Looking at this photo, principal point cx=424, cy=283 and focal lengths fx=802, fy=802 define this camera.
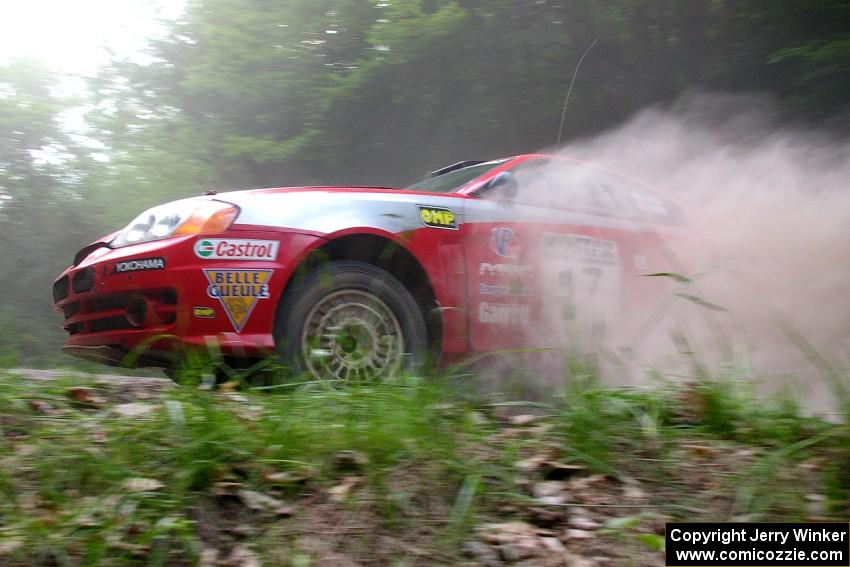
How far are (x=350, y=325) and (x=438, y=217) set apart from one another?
0.85m

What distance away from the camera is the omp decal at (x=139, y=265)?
3.77 metres

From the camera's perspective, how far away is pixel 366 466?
2.60 m

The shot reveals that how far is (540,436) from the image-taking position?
2.90 meters

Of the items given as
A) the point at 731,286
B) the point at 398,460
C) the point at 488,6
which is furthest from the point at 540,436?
the point at 488,6

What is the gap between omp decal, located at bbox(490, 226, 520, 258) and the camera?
445 cm

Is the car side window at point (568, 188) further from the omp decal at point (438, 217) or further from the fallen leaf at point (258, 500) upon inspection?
the fallen leaf at point (258, 500)

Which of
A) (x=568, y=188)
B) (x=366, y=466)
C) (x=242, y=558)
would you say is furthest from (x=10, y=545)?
(x=568, y=188)

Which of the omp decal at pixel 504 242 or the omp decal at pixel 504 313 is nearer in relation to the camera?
the omp decal at pixel 504 313

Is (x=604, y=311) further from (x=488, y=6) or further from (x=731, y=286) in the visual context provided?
(x=488, y=6)

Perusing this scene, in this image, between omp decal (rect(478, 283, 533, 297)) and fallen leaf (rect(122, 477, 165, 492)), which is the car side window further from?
fallen leaf (rect(122, 477, 165, 492))

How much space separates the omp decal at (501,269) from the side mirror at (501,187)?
0.46 m

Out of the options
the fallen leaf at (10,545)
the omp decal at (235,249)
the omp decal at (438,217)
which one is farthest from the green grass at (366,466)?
the omp decal at (438,217)

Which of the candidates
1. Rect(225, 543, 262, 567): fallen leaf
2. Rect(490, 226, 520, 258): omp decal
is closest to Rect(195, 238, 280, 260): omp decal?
Rect(490, 226, 520, 258): omp decal

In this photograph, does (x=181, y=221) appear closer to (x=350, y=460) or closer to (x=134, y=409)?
(x=134, y=409)
